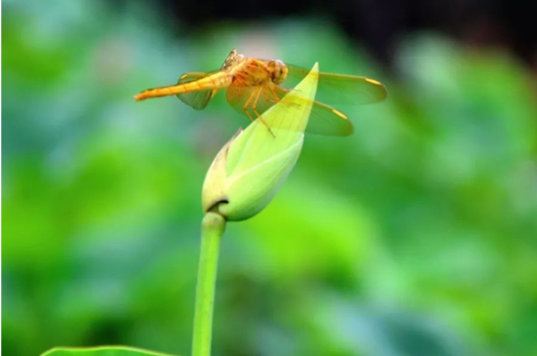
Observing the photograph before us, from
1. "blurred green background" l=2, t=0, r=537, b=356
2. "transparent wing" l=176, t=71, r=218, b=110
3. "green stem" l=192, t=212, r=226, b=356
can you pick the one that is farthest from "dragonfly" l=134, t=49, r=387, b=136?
"blurred green background" l=2, t=0, r=537, b=356

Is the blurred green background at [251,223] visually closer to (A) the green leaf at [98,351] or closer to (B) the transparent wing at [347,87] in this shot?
(B) the transparent wing at [347,87]

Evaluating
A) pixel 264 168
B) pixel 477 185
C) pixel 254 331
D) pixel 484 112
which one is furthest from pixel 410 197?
pixel 264 168

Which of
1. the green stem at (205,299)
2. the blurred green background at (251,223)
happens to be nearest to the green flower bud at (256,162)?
the green stem at (205,299)

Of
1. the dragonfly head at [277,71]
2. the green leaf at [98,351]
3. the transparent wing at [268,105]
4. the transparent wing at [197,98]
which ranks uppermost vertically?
the transparent wing at [197,98]

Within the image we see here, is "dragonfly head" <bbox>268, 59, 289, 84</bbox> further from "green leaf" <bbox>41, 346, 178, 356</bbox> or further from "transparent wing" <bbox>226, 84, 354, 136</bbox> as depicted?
"green leaf" <bbox>41, 346, 178, 356</bbox>

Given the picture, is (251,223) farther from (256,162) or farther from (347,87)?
(256,162)

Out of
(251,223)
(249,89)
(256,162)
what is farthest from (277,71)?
(251,223)
